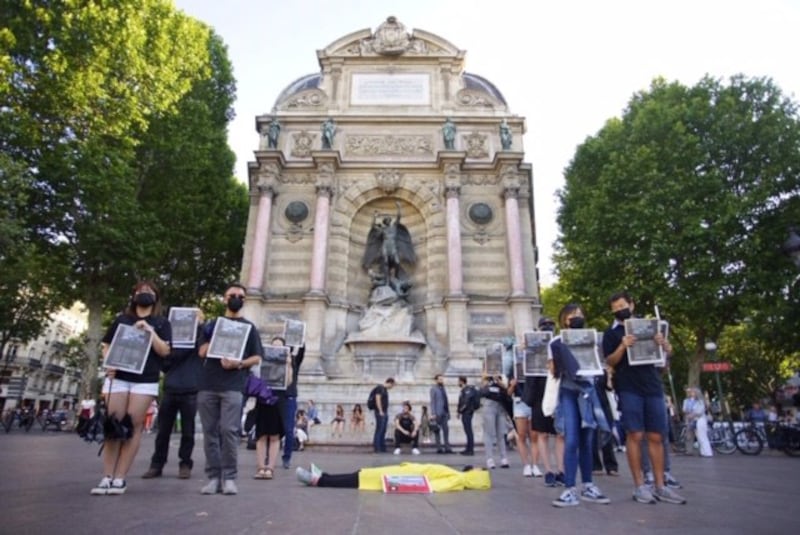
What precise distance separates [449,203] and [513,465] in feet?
42.0

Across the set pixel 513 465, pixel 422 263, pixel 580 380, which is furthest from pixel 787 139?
pixel 580 380

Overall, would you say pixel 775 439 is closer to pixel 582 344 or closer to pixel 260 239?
pixel 582 344

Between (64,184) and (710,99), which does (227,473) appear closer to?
(64,184)

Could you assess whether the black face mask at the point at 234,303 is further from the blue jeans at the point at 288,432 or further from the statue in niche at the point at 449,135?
the statue in niche at the point at 449,135

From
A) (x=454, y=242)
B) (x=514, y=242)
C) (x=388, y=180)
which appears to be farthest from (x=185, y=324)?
(x=388, y=180)

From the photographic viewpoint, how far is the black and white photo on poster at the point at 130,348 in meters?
4.58

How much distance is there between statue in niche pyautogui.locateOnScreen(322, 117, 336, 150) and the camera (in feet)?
69.9

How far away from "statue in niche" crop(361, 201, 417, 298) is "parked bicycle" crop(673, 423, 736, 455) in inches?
393

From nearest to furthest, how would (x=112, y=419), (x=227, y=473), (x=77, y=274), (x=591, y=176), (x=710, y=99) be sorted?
(x=112, y=419)
(x=227, y=473)
(x=77, y=274)
(x=710, y=99)
(x=591, y=176)

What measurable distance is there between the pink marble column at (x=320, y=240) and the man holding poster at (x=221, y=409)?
13.6m

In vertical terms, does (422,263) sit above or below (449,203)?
below

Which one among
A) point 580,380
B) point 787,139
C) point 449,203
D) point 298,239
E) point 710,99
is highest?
point 710,99

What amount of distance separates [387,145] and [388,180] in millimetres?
1893

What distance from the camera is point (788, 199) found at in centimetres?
1858
